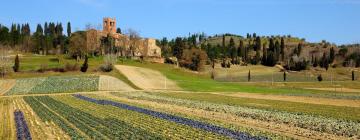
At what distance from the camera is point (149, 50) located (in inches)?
7623

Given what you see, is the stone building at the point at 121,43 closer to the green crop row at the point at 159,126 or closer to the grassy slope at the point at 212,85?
the grassy slope at the point at 212,85

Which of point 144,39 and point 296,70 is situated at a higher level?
point 144,39

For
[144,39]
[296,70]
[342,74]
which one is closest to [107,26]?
[144,39]

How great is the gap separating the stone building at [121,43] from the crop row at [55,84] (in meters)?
60.1

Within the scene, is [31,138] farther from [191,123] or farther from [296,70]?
[296,70]

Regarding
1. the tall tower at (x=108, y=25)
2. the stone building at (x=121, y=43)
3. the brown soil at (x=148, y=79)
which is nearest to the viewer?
the brown soil at (x=148, y=79)

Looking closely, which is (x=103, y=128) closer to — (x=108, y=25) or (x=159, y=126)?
(x=159, y=126)

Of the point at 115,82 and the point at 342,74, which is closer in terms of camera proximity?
the point at 115,82

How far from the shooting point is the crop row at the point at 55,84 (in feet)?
281

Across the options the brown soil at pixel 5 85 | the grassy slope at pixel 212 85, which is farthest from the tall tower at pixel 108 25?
the brown soil at pixel 5 85

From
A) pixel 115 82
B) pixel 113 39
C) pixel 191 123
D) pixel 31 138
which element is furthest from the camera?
pixel 113 39

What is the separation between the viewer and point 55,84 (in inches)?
3654

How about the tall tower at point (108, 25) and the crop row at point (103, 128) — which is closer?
the crop row at point (103, 128)

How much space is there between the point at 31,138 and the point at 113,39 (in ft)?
480
